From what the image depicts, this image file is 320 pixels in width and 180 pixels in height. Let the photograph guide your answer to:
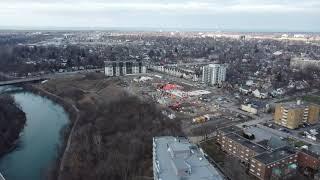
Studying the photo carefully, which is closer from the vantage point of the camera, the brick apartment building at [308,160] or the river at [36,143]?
the brick apartment building at [308,160]

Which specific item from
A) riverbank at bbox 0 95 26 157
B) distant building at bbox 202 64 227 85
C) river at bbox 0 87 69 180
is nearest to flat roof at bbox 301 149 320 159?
river at bbox 0 87 69 180

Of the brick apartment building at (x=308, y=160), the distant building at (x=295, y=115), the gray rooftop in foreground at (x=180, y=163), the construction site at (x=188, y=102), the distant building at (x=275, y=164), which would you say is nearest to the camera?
the gray rooftop in foreground at (x=180, y=163)

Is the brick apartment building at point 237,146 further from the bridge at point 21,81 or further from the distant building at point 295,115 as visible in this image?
the bridge at point 21,81

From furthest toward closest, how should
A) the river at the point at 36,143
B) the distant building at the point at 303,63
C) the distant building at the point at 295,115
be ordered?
the distant building at the point at 303,63, the distant building at the point at 295,115, the river at the point at 36,143

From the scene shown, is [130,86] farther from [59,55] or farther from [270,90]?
[59,55]

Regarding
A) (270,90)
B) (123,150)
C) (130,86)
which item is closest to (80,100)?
(130,86)

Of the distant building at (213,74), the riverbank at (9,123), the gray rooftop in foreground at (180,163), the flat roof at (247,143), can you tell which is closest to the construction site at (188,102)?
the distant building at (213,74)

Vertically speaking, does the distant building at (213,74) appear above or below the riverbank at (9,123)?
above
